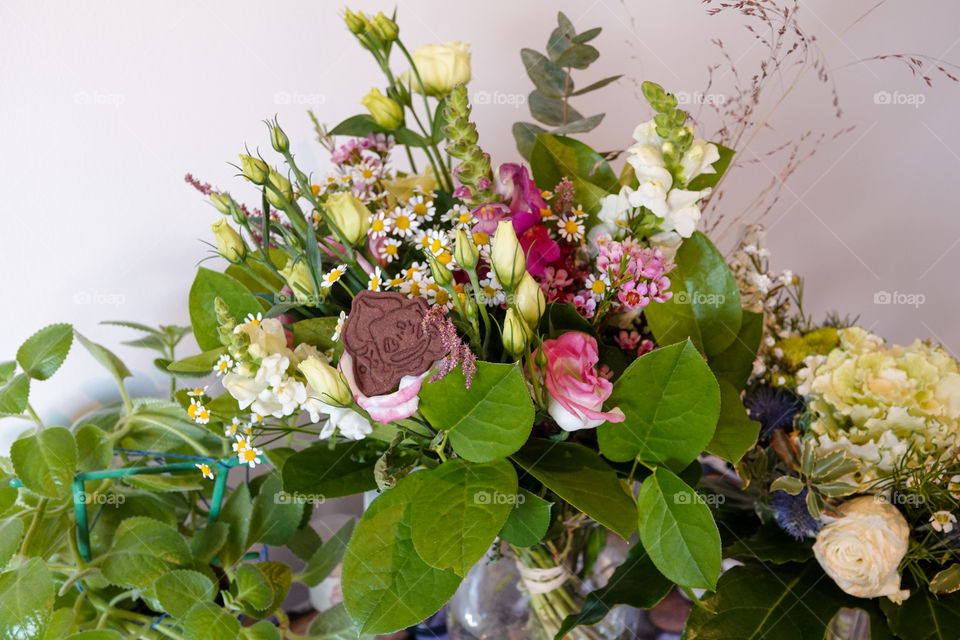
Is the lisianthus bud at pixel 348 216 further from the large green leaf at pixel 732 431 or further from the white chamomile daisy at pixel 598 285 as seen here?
the large green leaf at pixel 732 431

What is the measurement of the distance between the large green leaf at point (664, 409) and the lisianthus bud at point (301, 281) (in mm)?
228

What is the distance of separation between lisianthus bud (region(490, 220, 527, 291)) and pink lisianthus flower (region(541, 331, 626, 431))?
6 cm

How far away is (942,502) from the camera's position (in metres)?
0.54

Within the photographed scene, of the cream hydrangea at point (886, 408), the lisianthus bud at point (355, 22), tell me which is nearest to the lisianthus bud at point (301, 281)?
the lisianthus bud at point (355, 22)

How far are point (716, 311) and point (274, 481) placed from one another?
1.51ft

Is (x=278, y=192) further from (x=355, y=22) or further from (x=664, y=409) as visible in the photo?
(x=664, y=409)

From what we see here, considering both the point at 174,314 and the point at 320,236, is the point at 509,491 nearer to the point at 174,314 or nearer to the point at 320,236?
the point at 320,236

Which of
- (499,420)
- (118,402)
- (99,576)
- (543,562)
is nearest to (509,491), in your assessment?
(499,420)

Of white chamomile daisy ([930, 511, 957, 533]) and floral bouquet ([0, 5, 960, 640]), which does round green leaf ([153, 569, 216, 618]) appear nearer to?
floral bouquet ([0, 5, 960, 640])

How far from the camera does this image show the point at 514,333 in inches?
17.2

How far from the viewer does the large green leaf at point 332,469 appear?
54 cm

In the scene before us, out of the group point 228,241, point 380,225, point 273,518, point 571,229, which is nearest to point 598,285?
→ point 571,229

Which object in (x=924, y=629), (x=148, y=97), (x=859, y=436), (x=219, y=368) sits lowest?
(x=924, y=629)

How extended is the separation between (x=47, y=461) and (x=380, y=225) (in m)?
0.35
